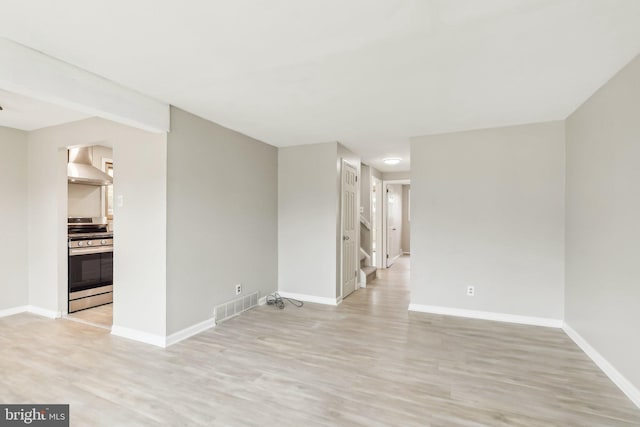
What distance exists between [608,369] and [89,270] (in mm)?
5618

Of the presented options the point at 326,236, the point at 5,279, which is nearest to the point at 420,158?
the point at 326,236

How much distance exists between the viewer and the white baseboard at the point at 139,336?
114 inches

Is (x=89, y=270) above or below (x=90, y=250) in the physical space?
below

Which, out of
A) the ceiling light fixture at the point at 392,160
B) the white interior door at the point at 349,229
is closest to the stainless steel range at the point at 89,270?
the white interior door at the point at 349,229

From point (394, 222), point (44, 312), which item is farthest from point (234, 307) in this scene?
point (394, 222)

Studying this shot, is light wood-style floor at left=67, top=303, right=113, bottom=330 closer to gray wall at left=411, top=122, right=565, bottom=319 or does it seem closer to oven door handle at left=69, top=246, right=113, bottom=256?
oven door handle at left=69, top=246, right=113, bottom=256

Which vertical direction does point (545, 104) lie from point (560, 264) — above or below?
above

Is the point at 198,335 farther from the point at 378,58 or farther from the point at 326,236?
the point at 378,58

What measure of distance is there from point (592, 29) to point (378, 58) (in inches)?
48.1

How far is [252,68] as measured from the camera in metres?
2.23

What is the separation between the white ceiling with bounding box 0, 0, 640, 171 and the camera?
1597 mm

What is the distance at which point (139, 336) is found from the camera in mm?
3023

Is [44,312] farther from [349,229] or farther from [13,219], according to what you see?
[349,229]

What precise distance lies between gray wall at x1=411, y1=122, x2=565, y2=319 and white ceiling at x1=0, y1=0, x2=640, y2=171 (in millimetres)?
625
